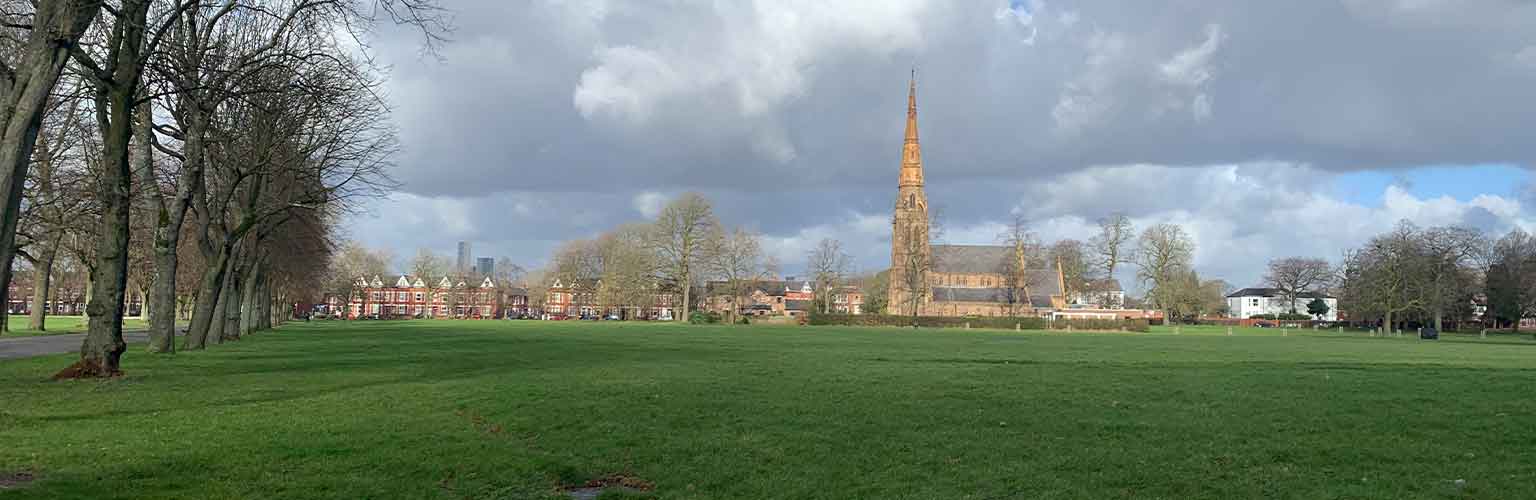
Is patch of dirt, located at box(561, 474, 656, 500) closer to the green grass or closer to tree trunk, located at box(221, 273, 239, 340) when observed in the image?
tree trunk, located at box(221, 273, 239, 340)

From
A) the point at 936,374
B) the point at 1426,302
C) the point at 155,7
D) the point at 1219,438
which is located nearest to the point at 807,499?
the point at 1219,438

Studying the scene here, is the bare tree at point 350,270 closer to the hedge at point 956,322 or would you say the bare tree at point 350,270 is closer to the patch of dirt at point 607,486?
the hedge at point 956,322

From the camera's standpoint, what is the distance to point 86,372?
2245cm

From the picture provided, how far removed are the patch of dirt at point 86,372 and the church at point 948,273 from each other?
116 metres

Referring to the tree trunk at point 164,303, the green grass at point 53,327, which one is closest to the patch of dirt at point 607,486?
the tree trunk at point 164,303

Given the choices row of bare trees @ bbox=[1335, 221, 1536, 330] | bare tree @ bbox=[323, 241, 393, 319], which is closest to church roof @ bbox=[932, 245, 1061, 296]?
row of bare trees @ bbox=[1335, 221, 1536, 330]

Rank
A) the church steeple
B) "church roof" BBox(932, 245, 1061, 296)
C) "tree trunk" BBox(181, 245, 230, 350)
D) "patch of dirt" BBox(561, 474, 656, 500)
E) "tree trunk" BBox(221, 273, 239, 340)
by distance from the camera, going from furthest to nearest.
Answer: "church roof" BBox(932, 245, 1061, 296), the church steeple, "tree trunk" BBox(221, 273, 239, 340), "tree trunk" BBox(181, 245, 230, 350), "patch of dirt" BBox(561, 474, 656, 500)

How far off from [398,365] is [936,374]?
14.8 m

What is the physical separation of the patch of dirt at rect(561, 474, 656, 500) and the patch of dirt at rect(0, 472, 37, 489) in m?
4.93

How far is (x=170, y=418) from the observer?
595 inches

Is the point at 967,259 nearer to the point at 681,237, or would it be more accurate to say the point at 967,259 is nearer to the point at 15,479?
the point at 681,237

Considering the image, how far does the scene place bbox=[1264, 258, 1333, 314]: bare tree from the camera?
540ft

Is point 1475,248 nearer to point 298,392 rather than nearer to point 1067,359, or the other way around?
point 1067,359

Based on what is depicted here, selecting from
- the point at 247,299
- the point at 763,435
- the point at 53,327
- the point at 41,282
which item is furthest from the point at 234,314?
the point at 763,435
